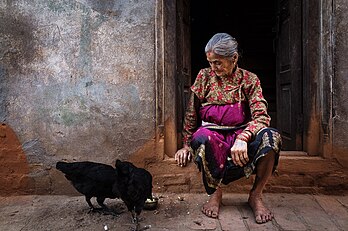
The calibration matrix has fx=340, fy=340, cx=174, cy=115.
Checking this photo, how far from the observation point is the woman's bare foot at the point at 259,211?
8.46ft

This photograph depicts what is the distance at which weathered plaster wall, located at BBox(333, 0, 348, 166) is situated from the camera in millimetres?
3182

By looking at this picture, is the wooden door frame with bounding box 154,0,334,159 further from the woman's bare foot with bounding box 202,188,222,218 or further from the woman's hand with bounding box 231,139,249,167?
the woman's hand with bounding box 231,139,249,167

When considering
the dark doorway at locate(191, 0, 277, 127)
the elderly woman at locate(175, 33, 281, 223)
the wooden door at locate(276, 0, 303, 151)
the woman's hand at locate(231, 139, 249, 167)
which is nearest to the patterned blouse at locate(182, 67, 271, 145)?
the elderly woman at locate(175, 33, 281, 223)

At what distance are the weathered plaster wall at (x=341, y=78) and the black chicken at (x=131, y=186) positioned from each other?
6.38 ft

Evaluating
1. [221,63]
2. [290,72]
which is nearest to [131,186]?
[221,63]

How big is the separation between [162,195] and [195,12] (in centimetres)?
430

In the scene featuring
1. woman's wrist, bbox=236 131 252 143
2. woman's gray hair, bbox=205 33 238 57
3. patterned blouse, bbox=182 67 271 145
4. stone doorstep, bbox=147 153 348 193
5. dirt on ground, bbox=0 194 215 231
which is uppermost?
woman's gray hair, bbox=205 33 238 57

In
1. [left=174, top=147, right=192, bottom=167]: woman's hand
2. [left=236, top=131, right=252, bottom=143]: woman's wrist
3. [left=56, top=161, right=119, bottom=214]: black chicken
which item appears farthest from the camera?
[left=174, top=147, right=192, bottom=167]: woman's hand

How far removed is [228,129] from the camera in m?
2.73

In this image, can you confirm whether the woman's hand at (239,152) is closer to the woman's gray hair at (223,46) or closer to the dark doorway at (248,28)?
the woman's gray hair at (223,46)

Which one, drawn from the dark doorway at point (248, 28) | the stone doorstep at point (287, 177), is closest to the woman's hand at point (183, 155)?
the stone doorstep at point (287, 177)

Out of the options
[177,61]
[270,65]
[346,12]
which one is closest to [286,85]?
[346,12]

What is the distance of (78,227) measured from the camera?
2543 millimetres

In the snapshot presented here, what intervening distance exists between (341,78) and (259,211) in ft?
5.01
